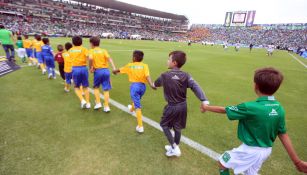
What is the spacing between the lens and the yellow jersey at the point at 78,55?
16.1 feet

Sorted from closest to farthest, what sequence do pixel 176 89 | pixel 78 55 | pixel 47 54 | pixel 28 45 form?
pixel 176 89
pixel 78 55
pixel 47 54
pixel 28 45

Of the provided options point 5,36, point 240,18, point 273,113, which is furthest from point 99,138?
point 240,18

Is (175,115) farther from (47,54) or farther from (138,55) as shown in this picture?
(47,54)

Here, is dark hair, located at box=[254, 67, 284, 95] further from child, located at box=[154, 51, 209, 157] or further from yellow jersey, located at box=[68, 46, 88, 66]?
yellow jersey, located at box=[68, 46, 88, 66]

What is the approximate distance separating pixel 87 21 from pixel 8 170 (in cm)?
7460

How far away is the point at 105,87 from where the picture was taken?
16.3 feet

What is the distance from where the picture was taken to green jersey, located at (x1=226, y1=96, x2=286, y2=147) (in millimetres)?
1847

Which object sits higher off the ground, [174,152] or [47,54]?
[47,54]

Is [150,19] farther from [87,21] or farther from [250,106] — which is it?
[250,106]

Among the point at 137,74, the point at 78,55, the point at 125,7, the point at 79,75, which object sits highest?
the point at 125,7

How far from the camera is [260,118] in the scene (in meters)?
1.87

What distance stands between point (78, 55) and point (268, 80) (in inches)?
181

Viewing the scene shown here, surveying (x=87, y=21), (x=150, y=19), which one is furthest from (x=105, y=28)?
(x=150, y=19)

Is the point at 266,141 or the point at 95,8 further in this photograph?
the point at 95,8
